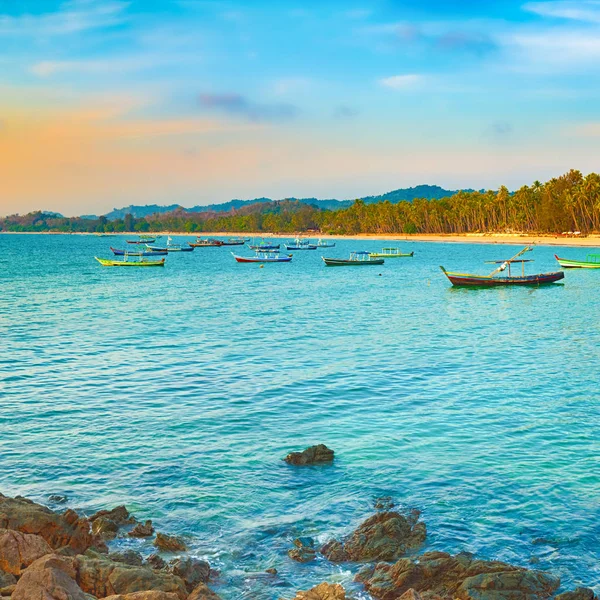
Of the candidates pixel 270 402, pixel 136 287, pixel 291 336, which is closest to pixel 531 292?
pixel 291 336

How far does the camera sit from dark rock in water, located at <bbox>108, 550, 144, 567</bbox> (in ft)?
41.7

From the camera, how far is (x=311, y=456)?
18.5m

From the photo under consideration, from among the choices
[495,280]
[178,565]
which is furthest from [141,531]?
[495,280]

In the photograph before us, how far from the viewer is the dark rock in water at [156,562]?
502 inches

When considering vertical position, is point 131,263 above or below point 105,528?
above

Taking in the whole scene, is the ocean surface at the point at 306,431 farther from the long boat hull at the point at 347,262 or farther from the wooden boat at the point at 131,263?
the wooden boat at the point at 131,263

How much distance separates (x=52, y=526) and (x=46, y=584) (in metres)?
4.20

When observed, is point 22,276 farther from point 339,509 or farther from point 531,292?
point 339,509

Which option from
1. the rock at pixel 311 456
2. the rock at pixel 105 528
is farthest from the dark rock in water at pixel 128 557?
the rock at pixel 311 456

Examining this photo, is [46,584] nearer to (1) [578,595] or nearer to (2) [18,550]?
(2) [18,550]

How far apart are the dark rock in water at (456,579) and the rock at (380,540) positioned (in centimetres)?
65

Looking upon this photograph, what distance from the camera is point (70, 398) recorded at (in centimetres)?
2536

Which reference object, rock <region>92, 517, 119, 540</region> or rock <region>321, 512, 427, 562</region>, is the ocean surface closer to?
rock <region>321, 512, 427, 562</region>

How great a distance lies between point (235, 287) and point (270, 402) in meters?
57.9
